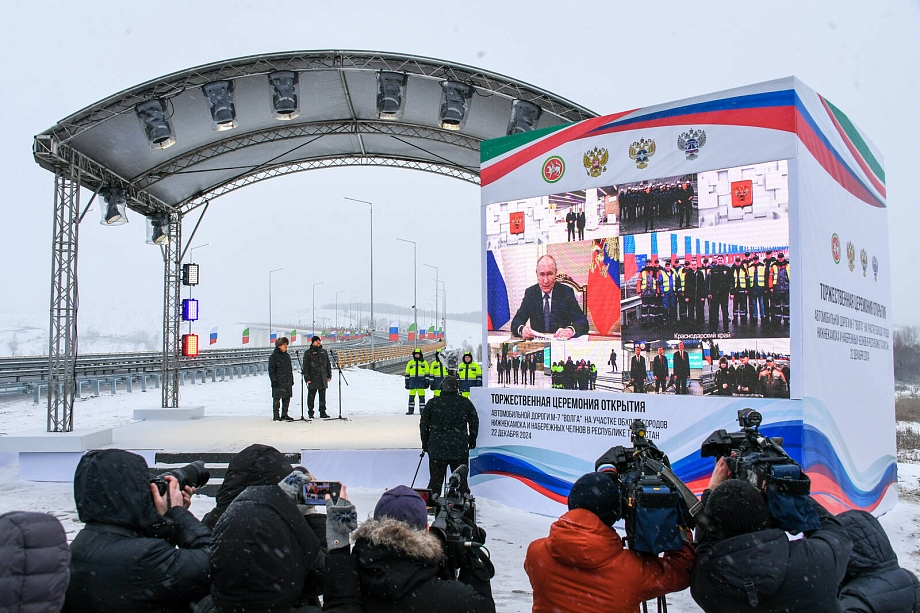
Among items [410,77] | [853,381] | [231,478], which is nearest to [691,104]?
[853,381]

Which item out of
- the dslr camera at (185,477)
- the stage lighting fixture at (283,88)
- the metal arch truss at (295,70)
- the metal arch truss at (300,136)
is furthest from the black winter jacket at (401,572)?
the metal arch truss at (300,136)

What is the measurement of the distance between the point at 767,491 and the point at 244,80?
10.0 m

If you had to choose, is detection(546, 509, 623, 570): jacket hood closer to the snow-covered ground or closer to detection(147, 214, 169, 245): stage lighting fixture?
the snow-covered ground

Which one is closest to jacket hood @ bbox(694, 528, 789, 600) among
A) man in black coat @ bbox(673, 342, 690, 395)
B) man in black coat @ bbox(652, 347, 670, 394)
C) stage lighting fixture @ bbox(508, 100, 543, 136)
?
man in black coat @ bbox(673, 342, 690, 395)

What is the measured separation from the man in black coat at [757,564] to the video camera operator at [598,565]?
0.62 ft

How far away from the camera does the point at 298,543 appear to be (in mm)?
2176

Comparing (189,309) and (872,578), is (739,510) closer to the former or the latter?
(872,578)

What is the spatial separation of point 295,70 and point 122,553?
28.2 ft

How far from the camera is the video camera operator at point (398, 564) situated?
228 cm

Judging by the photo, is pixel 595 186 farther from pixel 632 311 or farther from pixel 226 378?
pixel 226 378

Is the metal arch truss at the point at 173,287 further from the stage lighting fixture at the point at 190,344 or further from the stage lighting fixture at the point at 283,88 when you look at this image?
the stage lighting fixture at the point at 283,88

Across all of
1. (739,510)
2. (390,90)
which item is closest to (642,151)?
(390,90)

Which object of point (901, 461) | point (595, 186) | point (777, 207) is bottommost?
point (901, 461)

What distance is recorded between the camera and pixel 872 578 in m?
2.60
